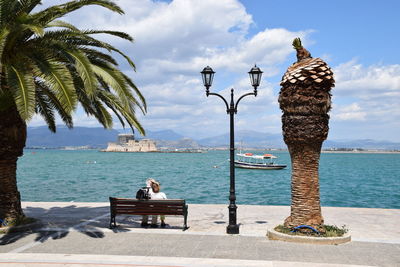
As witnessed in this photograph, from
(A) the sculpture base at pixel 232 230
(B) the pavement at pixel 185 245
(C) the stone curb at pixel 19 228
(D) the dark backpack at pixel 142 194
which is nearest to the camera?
(B) the pavement at pixel 185 245

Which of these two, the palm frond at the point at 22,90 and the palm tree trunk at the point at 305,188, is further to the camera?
the palm tree trunk at the point at 305,188

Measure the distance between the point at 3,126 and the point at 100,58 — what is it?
11.1 feet

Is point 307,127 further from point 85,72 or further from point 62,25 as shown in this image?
point 62,25

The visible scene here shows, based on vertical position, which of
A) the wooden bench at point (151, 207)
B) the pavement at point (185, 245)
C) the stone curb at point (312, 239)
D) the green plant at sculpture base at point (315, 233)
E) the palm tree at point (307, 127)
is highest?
the palm tree at point (307, 127)

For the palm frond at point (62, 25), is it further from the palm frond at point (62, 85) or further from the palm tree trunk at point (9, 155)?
the palm tree trunk at point (9, 155)

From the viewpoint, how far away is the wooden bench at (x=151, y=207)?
10.7 m

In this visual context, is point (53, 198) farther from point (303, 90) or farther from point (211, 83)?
point (303, 90)

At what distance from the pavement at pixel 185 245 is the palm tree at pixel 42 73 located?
214 centimetres

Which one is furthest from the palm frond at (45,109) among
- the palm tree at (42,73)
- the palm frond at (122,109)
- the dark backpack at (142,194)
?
the dark backpack at (142,194)

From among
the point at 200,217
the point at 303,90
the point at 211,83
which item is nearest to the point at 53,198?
the point at 200,217

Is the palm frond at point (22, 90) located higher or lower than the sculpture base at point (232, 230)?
higher

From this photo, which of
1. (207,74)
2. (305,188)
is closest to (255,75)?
(207,74)

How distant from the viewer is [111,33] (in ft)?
37.4

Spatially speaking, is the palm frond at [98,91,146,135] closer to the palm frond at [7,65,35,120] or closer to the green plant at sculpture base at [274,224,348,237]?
the palm frond at [7,65,35,120]
